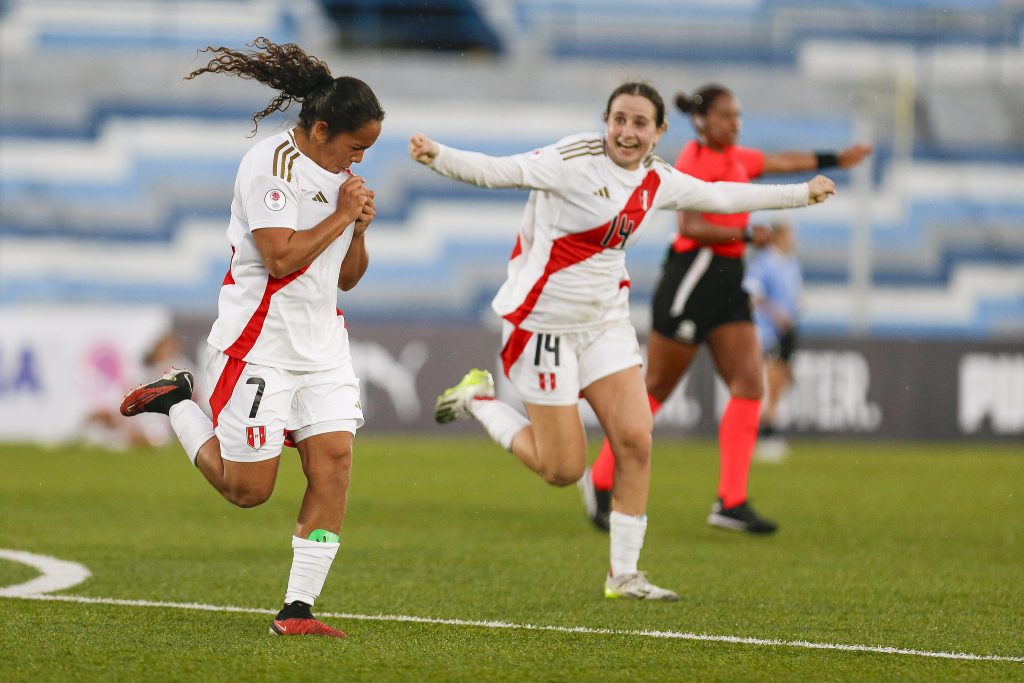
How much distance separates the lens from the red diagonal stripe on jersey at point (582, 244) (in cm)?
653

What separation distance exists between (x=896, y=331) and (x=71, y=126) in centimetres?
1264

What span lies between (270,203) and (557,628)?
1.71 meters

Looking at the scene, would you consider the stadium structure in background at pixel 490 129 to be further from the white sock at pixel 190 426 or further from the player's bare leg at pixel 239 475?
the player's bare leg at pixel 239 475

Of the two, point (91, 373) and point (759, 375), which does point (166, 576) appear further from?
point (91, 373)

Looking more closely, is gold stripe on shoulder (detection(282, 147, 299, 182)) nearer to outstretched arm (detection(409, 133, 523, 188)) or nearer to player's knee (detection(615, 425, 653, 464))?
outstretched arm (detection(409, 133, 523, 188))

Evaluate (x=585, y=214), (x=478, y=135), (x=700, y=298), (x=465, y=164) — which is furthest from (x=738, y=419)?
(x=478, y=135)

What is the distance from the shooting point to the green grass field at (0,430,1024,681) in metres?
4.75

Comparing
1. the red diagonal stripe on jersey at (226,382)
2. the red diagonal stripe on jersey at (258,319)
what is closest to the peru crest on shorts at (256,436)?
the red diagonal stripe on jersey at (226,382)

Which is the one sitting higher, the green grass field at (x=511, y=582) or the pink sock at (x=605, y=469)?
the pink sock at (x=605, y=469)

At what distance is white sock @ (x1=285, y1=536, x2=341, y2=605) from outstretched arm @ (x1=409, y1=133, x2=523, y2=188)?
4.64 feet

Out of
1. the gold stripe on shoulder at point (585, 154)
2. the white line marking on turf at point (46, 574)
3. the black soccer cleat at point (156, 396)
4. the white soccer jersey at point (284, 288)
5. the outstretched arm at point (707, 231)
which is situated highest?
the gold stripe on shoulder at point (585, 154)

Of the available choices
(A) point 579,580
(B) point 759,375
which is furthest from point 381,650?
(B) point 759,375

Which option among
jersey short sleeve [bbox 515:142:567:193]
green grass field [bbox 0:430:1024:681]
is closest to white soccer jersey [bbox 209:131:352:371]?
green grass field [bbox 0:430:1024:681]

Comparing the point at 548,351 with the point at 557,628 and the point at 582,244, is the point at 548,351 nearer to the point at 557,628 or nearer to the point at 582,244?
the point at 582,244
